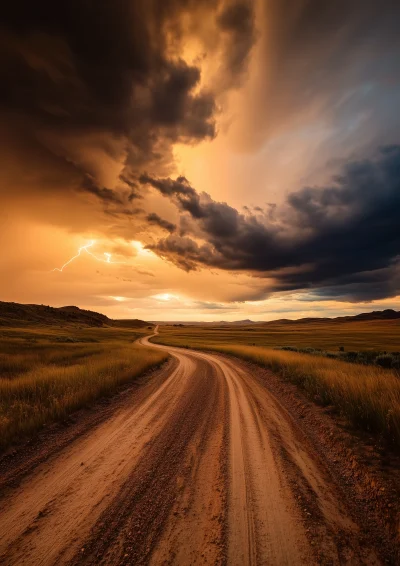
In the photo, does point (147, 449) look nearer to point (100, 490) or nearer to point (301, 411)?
point (100, 490)

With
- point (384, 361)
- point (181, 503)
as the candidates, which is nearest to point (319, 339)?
point (384, 361)

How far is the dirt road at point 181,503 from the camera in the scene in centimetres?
312

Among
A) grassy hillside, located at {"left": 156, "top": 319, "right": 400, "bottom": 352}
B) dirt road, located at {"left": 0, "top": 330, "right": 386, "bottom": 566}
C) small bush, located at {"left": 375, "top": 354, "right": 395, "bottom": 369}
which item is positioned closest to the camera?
dirt road, located at {"left": 0, "top": 330, "right": 386, "bottom": 566}

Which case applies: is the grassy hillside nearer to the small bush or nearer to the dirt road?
the small bush

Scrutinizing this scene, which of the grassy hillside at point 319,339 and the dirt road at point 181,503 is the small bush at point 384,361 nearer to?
the grassy hillside at point 319,339

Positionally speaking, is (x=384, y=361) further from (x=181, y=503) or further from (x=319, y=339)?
(x=319, y=339)

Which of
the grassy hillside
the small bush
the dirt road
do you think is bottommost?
the grassy hillside

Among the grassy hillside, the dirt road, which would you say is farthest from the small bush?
the dirt road

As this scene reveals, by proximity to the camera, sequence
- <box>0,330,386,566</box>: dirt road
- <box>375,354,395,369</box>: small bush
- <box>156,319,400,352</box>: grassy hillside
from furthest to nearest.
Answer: <box>156,319,400,352</box>: grassy hillside → <box>375,354,395,369</box>: small bush → <box>0,330,386,566</box>: dirt road

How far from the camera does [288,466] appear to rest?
5.16 metres

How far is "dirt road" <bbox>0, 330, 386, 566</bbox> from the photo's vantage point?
312 centimetres

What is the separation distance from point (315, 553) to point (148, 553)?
2066 mm

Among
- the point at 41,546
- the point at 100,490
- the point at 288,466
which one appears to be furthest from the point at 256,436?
the point at 41,546

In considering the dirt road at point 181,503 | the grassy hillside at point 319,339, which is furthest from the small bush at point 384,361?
the dirt road at point 181,503
